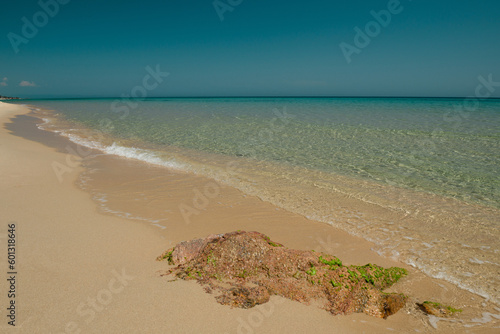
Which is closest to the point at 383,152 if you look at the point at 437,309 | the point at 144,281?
the point at 437,309

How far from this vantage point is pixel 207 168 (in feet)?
32.8

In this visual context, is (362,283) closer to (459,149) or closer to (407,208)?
(407,208)

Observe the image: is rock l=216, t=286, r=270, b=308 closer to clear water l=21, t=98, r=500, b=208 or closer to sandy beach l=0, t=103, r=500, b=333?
sandy beach l=0, t=103, r=500, b=333

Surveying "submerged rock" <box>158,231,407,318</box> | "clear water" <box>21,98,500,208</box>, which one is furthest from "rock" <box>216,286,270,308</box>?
"clear water" <box>21,98,500,208</box>

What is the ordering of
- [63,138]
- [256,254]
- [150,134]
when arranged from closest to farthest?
[256,254]
[63,138]
[150,134]

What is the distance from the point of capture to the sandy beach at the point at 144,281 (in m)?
2.99

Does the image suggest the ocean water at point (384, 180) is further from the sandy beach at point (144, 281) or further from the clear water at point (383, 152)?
the sandy beach at point (144, 281)

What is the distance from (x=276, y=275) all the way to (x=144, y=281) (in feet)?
5.58

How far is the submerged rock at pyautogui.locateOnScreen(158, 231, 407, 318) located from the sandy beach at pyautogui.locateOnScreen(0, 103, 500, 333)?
0.12 m

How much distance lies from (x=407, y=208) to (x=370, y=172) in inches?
112

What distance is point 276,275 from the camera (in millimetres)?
3566

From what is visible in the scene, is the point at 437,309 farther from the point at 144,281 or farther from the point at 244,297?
the point at 144,281

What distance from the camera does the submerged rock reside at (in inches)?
129

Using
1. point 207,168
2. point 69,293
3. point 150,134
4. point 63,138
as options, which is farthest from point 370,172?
point 63,138
